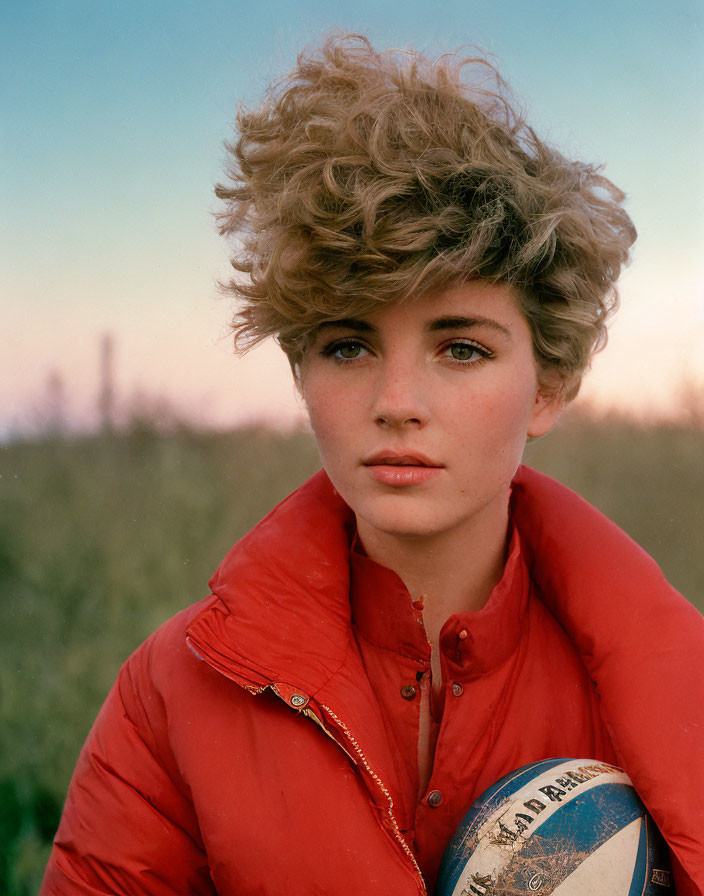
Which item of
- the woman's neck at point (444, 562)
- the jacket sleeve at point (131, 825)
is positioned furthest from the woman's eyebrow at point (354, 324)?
the jacket sleeve at point (131, 825)

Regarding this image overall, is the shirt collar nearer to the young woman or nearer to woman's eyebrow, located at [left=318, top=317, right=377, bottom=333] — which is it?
the young woman

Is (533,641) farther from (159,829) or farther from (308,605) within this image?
(159,829)

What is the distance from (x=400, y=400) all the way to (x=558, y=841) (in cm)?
Answer: 91

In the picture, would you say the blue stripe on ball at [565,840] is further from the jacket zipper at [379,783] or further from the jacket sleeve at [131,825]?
the jacket sleeve at [131,825]

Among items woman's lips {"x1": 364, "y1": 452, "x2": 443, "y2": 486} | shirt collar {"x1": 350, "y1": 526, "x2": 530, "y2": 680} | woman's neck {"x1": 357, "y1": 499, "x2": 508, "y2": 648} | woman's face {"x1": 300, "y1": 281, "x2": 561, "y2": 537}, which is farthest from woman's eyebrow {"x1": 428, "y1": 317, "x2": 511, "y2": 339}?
shirt collar {"x1": 350, "y1": 526, "x2": 530, "y2": 680}

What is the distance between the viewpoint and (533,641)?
7.23 feet

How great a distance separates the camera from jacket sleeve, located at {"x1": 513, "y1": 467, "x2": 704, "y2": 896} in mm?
1812

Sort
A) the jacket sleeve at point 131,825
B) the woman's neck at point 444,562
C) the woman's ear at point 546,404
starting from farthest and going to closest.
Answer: the woman's ear at point 546,404 → the woman's neck at point 444,562 → the jacket sleeve at point 131,825

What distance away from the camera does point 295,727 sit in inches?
74.5

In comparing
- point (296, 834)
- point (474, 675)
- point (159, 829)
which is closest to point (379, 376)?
point (474, 675)

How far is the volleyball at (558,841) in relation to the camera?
1.69 m

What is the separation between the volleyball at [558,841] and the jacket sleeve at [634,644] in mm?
58

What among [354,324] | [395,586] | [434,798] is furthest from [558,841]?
[354,324]

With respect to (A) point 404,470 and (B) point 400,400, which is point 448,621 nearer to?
(A) point 404,470
